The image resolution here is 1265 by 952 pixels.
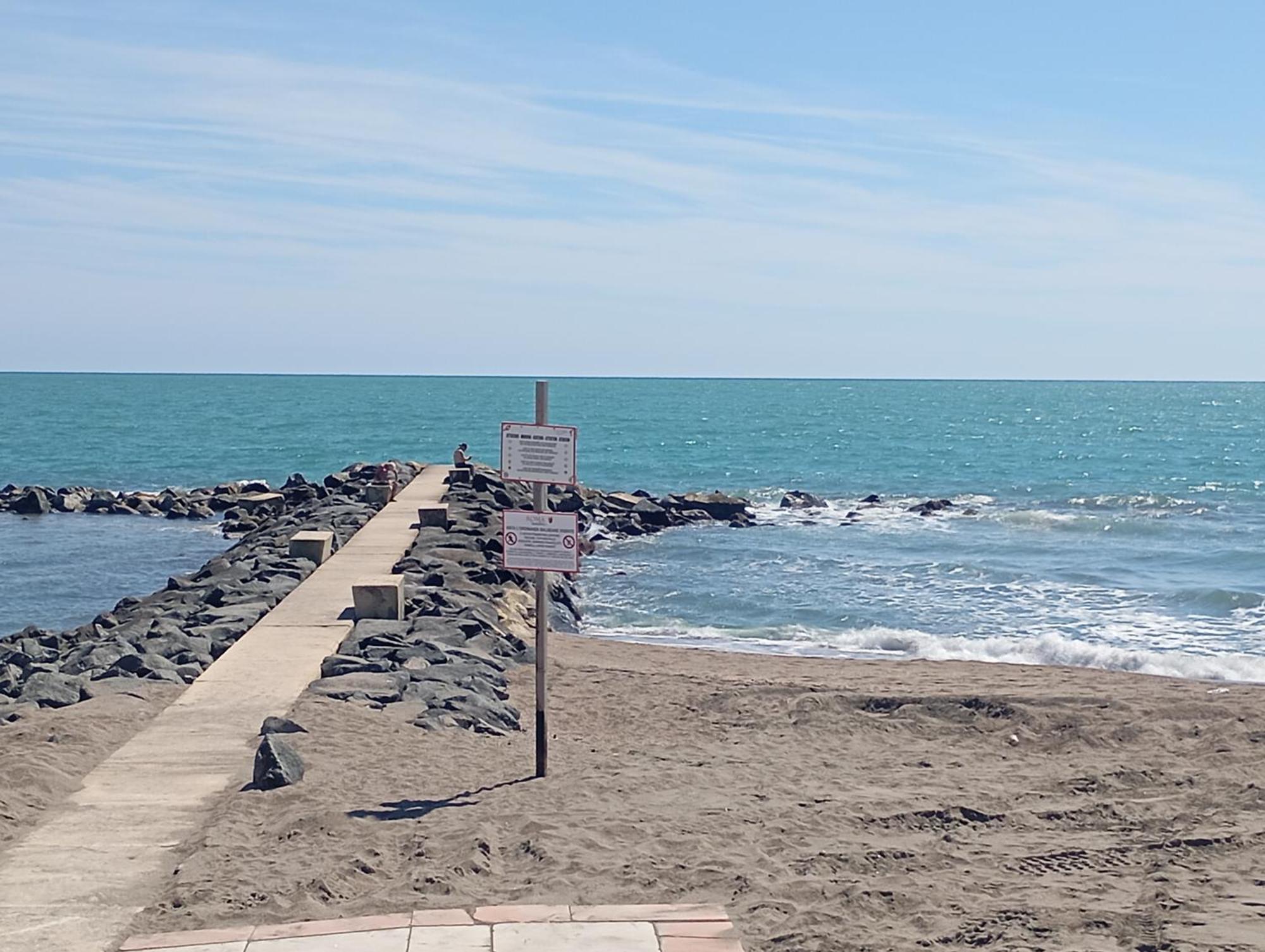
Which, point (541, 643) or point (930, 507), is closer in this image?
point (541, 643)

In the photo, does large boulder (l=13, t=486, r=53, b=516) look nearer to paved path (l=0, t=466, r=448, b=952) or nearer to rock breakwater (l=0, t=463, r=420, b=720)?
rock breakwater (l=0, t=463, r=420, b=720)

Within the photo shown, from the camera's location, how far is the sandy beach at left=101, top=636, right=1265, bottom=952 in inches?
239

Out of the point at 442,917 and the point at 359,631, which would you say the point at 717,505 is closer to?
the point at 359,631

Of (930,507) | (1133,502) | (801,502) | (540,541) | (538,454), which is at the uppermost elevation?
(538,454)

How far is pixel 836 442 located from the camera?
67.1m

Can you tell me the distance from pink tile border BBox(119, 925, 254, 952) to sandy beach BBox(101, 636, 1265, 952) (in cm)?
13

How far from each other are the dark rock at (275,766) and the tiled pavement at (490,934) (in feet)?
6.49

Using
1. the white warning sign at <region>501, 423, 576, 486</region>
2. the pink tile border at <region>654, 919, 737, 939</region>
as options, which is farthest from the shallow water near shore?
the pink tile border at <region>654, 919, 737, 939</region>

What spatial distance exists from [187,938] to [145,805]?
199 centimetres

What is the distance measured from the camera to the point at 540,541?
26.7 ft

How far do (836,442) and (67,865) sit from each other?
202 ft

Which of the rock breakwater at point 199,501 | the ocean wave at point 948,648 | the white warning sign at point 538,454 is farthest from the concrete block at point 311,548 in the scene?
the rock breakwater at point 199,501

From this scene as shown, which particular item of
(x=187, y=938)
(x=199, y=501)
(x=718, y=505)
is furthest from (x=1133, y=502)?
(x=187, y=938)

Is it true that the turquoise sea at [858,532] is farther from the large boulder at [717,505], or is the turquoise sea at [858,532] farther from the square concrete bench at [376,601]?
the square concrete bench at [376,601]
